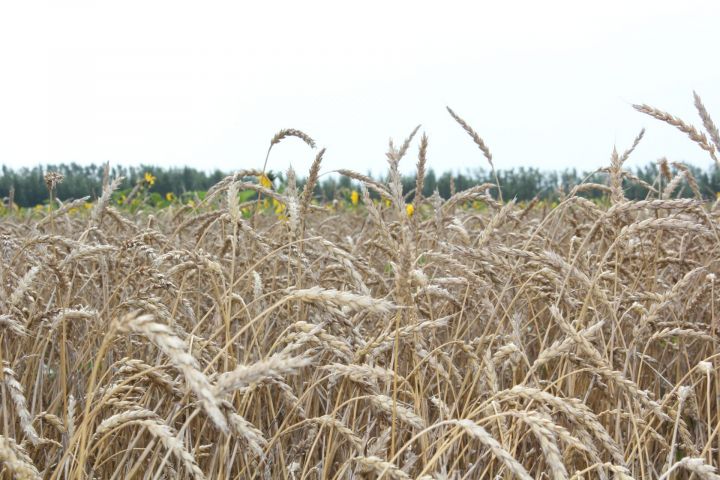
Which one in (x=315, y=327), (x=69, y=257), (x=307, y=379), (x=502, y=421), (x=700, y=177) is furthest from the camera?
(x=700, y=177)

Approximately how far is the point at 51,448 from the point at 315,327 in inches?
39.4

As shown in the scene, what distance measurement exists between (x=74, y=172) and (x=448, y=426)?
17.5 meters

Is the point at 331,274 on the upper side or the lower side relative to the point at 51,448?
upper

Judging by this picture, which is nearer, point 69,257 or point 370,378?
point 370,378

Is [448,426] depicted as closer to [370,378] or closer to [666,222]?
[370,378]

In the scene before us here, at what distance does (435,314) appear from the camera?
3082 millimetres

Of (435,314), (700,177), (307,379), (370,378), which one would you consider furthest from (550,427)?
(700,177)

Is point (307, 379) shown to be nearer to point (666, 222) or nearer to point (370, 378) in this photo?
point (370, 378)

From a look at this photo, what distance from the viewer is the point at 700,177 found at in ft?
56.2

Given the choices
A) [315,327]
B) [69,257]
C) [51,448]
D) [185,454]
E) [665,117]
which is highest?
[665,117]

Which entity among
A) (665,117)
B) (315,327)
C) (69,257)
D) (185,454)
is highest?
(665,117)

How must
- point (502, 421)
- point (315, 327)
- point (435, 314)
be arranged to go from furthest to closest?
1. point (435, 314)
2. point (502, 421)
3. point (315, 327)

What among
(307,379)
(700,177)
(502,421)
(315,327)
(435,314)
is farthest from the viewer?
(700,177)

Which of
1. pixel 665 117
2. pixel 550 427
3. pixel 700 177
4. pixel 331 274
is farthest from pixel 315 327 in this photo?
pixel 700 177
